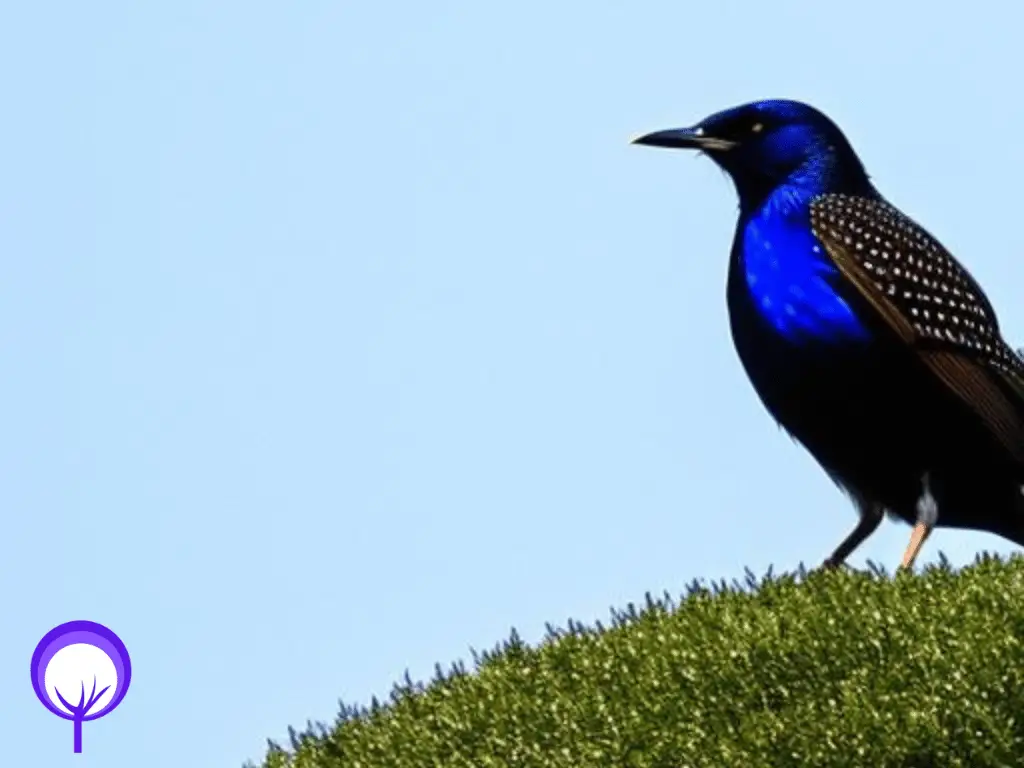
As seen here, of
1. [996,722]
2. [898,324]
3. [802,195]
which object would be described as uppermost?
[802,195]

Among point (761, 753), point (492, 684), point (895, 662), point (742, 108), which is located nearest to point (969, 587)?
point (895, 662)

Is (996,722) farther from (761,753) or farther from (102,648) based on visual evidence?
(102,648)

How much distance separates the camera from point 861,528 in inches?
470

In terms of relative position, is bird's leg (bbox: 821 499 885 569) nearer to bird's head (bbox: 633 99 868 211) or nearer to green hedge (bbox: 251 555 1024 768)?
green hedge (bbox: 251 555 1024 768)

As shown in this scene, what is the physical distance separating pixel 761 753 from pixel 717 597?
163 cm

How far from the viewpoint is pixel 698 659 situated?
959cm

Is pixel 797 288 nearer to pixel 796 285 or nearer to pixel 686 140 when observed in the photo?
pixel 796 285

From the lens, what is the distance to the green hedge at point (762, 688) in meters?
8.94

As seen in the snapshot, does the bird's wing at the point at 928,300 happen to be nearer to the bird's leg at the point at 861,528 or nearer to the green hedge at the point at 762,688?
the bird's leg at the point at 861,528

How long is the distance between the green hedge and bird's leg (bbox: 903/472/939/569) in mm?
1171

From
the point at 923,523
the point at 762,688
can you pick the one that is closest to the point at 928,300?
the point at 923,523

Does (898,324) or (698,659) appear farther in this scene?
(898,324)

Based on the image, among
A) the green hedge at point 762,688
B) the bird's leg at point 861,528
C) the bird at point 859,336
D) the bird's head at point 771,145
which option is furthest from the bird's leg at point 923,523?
the bird's head at point 771,145

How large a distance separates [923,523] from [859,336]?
101cm
